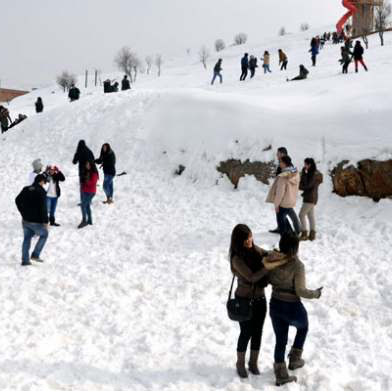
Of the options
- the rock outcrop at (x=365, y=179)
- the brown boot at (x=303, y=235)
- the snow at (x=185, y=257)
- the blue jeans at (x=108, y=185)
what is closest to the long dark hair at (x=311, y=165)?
the brown boot at (x=303, y=235)

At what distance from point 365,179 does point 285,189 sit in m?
2.95

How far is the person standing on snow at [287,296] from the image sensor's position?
173 inches

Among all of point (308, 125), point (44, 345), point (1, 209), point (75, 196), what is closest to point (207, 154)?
point (308, 125)

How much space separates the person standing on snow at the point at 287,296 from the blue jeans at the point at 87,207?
22.8ft

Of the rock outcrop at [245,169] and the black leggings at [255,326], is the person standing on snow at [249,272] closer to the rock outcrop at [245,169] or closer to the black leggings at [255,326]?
the black leggings at [255,326]

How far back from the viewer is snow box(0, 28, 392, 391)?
5.26 metres

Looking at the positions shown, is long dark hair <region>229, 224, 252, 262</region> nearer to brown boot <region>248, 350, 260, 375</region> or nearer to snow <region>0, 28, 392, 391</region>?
brown boot <region>248, 350, 260, 375</region>

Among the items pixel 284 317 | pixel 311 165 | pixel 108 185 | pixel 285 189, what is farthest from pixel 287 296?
pixel 108 185

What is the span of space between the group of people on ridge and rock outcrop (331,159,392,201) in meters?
6.09

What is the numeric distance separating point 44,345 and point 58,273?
8.22ft

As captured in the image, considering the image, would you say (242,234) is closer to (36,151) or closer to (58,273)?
(58,273)

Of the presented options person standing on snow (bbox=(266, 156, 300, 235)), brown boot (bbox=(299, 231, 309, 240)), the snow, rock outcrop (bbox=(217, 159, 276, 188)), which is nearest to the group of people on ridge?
the snow

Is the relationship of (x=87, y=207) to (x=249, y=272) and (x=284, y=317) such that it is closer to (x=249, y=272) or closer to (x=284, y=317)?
(x=249, y=272)

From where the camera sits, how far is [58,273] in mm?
8062
